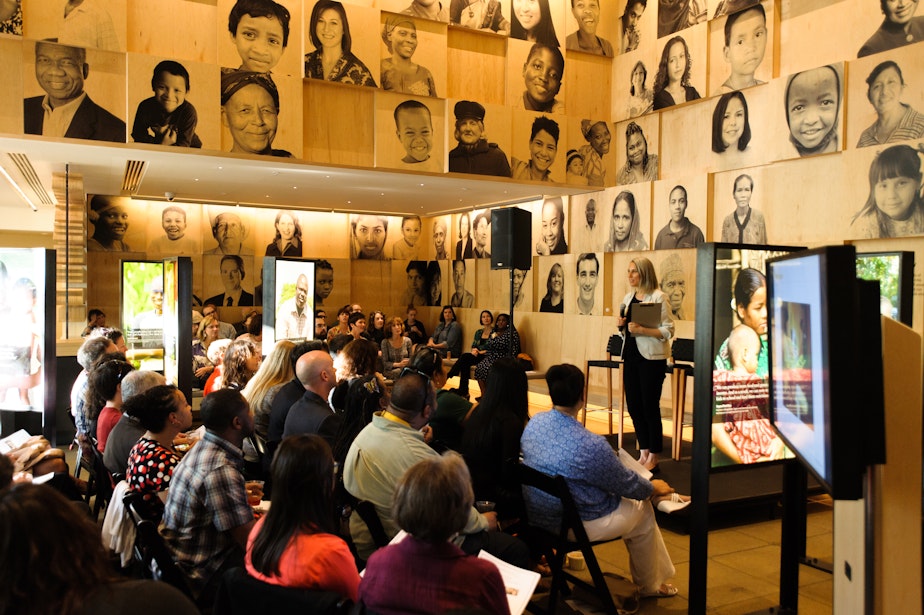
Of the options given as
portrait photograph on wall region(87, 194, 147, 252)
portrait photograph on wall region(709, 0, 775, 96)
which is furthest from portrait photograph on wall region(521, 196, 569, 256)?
portrait photograph on wall region(87, 194, 147, 252)

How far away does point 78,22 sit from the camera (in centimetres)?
865

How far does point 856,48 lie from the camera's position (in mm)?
8547

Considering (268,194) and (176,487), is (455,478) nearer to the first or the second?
(176,487)

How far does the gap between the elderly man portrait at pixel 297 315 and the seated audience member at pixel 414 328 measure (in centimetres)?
787

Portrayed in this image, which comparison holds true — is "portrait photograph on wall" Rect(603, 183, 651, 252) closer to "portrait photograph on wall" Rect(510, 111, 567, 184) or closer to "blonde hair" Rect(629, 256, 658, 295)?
"portrait photograph on wall" Rect(510, 111, 567, 184)

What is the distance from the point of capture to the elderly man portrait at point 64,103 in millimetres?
8430

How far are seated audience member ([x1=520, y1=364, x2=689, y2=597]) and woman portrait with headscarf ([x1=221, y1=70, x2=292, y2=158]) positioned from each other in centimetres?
708

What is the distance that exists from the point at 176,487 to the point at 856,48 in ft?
29.1

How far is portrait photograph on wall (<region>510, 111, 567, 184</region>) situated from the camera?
1137 cm

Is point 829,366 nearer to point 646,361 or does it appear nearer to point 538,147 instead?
point 646,361

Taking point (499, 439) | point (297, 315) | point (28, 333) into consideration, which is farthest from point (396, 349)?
point (499, 439)

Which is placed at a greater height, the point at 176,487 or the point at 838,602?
the point at 176,487

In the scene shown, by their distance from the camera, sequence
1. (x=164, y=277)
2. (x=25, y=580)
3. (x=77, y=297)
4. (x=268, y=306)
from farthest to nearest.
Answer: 1. (x=77, y=297)
2. (x=164, y=277)
3. (x=268, y=306)
4. (x=25, y=580)

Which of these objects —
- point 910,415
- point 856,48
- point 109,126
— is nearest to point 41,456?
point 910,415
